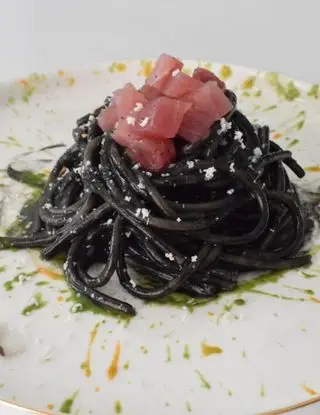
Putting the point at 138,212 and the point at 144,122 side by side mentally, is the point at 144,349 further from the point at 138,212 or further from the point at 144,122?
the point at 144,122

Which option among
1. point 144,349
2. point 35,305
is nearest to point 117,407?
point 144,349

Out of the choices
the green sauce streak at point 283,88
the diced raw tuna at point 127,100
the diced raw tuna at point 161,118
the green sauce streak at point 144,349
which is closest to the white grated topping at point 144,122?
the diced raw tuna at point 161,118

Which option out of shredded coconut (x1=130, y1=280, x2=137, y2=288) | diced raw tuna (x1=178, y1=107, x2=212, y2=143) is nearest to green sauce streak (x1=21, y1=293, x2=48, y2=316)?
shredded coconut (x1=130, y1=280, x2=137, y2=288)

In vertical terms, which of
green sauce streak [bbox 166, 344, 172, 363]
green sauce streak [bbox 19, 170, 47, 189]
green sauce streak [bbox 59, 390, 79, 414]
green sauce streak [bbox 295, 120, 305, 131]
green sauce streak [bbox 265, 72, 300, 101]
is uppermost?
green sauce streak [bbox 265, 72, 300, 101]

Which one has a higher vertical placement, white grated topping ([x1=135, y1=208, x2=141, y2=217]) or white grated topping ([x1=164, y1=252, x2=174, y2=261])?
white grated topping ([x1=135, y1=208, x2=141, y2=217])

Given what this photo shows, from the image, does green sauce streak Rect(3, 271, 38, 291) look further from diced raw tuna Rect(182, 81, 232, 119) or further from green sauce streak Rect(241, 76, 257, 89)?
green sauce streak Rect(241, 76, 257, 89)

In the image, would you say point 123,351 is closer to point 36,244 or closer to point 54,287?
point 54,287
